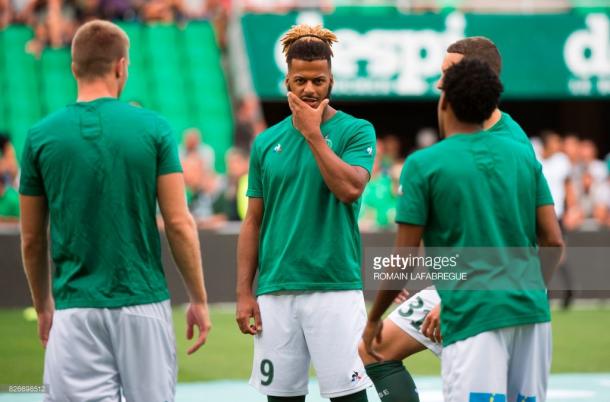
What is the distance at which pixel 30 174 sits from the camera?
5.50 metres

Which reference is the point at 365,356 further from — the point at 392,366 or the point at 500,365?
the point at 500,365

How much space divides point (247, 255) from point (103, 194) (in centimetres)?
102

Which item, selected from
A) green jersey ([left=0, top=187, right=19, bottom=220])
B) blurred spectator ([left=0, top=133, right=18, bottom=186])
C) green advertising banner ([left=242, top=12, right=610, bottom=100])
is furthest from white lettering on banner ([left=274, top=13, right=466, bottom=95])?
green jersey ([left=0, top=187, right=19, bottom=220])

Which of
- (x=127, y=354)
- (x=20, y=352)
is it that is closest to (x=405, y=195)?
(x=127, y=354)

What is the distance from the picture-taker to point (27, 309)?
15797 mm

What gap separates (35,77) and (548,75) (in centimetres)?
1001

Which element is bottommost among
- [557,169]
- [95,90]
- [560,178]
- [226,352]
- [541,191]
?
[226,352]

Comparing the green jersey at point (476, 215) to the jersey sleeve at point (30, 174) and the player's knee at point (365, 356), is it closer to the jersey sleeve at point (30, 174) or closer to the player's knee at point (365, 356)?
the player's knee at point (365, 356)

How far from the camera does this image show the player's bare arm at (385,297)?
17.1 feet

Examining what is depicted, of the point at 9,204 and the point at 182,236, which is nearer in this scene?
the point at 182,236

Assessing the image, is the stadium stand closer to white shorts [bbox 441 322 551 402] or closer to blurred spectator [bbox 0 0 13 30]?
blurred spectator [bbox 0 0 13 30]

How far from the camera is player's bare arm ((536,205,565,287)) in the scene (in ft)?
17.5

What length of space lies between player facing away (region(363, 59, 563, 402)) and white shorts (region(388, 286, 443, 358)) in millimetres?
1521

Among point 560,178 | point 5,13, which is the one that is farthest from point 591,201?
point 5,13
